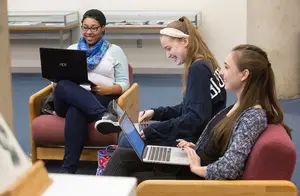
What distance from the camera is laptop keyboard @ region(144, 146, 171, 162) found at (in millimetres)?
2697

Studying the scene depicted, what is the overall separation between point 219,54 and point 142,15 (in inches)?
47.5

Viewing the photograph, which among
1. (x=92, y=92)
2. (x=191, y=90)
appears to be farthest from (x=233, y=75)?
(x=92, y=92)

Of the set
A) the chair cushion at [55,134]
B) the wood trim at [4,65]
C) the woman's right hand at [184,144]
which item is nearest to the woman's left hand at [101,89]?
the chair cushion at [55,134]

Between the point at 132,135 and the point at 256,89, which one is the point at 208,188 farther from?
the point at 132,135

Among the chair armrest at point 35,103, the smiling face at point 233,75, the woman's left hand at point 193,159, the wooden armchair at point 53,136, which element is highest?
the smiling face at point 233,75

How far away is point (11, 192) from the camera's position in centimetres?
95

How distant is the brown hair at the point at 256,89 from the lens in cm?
240

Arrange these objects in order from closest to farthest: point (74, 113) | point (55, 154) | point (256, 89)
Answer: point (256, 89) → point (74, 113) → point (55, 154)

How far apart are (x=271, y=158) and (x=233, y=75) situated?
1.47 ft

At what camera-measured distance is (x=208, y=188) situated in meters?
2.24

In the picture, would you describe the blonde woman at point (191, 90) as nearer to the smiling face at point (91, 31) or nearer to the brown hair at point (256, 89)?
the brown hair at point (256, 89)

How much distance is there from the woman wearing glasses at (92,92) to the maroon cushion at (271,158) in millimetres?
1588

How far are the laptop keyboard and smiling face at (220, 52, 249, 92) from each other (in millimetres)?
490

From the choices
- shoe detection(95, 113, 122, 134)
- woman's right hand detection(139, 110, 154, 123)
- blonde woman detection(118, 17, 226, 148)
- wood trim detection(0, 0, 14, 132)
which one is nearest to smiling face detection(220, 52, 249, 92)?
blonde woman detection(118, 17, 226, 148)
